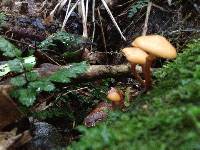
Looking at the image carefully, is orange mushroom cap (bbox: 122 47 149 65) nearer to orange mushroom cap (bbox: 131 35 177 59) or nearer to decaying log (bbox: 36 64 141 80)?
orange mushroom cap (bbox: 131 35 177 59)

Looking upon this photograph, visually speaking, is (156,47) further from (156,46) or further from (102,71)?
(102,71)

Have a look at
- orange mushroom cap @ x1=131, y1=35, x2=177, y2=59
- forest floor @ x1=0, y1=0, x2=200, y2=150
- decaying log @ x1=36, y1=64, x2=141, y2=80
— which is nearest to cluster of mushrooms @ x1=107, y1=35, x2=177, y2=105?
orange mushroom cap @ x1=131, y1=35, x2=177, y2=59

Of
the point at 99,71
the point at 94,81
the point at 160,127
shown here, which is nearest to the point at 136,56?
the point at 160,127

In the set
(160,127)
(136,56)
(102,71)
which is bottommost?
(102,71)

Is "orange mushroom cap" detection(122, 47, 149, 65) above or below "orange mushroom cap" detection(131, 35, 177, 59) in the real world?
below

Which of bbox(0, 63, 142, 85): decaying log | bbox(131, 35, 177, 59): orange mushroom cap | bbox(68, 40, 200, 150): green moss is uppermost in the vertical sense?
bbox(131, 35, 177, 59): orange mushroom cap

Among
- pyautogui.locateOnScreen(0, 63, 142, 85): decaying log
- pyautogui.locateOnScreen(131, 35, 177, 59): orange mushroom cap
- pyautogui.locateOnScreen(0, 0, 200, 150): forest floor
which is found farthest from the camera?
pyautogui.locateOnScreen(0, 63, 142, 85): decaying log

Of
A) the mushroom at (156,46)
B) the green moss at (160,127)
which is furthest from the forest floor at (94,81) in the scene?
the mushroom at (156,46)

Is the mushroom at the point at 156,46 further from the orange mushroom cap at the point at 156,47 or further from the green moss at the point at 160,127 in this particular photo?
the green moss at the point at 160,127

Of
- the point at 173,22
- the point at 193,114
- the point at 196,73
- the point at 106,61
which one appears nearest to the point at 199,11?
the point at 173,22
